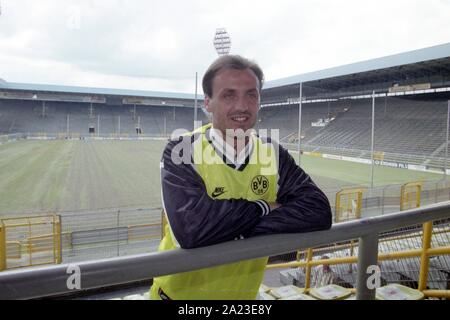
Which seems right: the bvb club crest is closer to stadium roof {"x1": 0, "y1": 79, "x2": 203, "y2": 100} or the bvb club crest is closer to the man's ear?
the man's ear

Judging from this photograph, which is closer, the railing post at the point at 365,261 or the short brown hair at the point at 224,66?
the railing post at the point at 365,261

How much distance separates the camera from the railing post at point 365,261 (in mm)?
899

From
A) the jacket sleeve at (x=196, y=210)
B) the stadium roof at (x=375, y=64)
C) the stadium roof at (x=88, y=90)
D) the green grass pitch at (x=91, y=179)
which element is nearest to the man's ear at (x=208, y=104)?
the jacket sleeve at (x=196, y=210)

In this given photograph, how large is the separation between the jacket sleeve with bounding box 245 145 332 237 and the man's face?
0.64ft

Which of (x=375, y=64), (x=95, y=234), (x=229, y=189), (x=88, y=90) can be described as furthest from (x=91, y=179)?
(x=88, y=90)

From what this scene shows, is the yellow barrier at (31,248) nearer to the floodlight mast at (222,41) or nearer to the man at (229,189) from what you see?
the man at (229,189)

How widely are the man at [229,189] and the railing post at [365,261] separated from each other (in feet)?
0.36

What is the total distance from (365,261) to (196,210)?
1.46ft

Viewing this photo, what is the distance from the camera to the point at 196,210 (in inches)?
35.7

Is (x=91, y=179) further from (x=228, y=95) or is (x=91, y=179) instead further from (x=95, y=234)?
(x=228, y=95)

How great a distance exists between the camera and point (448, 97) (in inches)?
756
